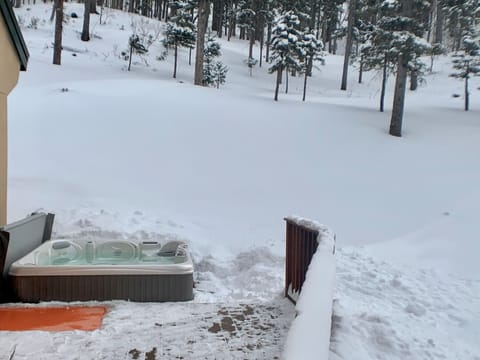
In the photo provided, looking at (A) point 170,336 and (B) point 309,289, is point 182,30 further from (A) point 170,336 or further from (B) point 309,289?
(B) point 309,289

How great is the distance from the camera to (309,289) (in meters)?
2.18

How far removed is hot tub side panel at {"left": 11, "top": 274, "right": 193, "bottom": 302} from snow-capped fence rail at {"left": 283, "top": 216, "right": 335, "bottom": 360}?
1211mm

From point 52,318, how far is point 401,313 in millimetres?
3338

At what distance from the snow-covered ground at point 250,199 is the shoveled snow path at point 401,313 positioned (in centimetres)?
2

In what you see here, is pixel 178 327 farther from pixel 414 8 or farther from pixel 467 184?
pixel 414 8

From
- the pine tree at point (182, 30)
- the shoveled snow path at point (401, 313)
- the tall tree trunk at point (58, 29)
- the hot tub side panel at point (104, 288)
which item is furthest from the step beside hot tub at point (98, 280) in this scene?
the pine tree at point (182, 30)

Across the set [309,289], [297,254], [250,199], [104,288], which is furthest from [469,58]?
[309,289]

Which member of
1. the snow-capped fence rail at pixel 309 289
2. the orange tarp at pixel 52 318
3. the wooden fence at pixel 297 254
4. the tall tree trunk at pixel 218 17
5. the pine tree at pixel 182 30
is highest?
the tall tree trunk at pixel 218 17

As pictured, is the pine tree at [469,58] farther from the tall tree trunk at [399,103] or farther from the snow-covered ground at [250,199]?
the tall tree trunk at [399,103]

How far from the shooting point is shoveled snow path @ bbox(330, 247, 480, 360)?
11.3ft

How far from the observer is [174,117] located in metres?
12.1

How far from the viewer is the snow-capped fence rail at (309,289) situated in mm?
1534

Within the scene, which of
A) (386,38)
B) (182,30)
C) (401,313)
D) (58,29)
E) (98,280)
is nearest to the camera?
(401,313)

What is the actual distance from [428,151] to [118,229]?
334 inches
